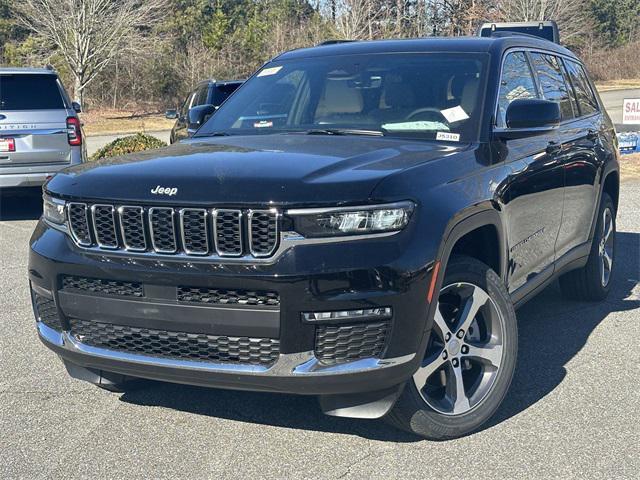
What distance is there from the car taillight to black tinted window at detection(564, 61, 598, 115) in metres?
6.54

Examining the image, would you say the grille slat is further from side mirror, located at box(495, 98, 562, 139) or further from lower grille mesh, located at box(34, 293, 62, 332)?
side mirror, located at box(495, 98, 562, 139)

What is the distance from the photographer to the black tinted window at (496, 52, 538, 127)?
4.82 metres

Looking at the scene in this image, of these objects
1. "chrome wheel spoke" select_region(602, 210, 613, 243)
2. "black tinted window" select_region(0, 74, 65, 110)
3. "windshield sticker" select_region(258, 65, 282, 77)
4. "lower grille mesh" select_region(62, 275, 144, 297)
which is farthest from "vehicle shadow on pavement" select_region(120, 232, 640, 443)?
"black tinted window" select_region(0, 74, 65, 110)

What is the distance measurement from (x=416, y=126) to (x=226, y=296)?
1724 millimetres

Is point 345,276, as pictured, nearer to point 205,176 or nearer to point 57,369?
point 205,176

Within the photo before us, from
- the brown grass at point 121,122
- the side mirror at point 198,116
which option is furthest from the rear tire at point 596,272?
the brown grass at point 121,122

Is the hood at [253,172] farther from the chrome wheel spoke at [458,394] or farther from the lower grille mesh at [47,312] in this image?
the chrome wheel spoke at [458,394]

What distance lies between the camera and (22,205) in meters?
12.6

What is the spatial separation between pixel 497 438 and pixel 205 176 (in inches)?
70.9

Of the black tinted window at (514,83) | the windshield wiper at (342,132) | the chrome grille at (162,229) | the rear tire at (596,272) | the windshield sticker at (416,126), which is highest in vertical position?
the black tinted window at (514,83)

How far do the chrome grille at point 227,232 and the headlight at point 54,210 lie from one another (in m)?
0.88

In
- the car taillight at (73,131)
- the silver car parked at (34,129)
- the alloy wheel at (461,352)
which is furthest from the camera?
the car taillight at (73,131)

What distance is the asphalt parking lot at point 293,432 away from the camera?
369 centimetres

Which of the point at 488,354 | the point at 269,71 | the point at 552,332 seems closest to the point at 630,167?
the point at 552,332
